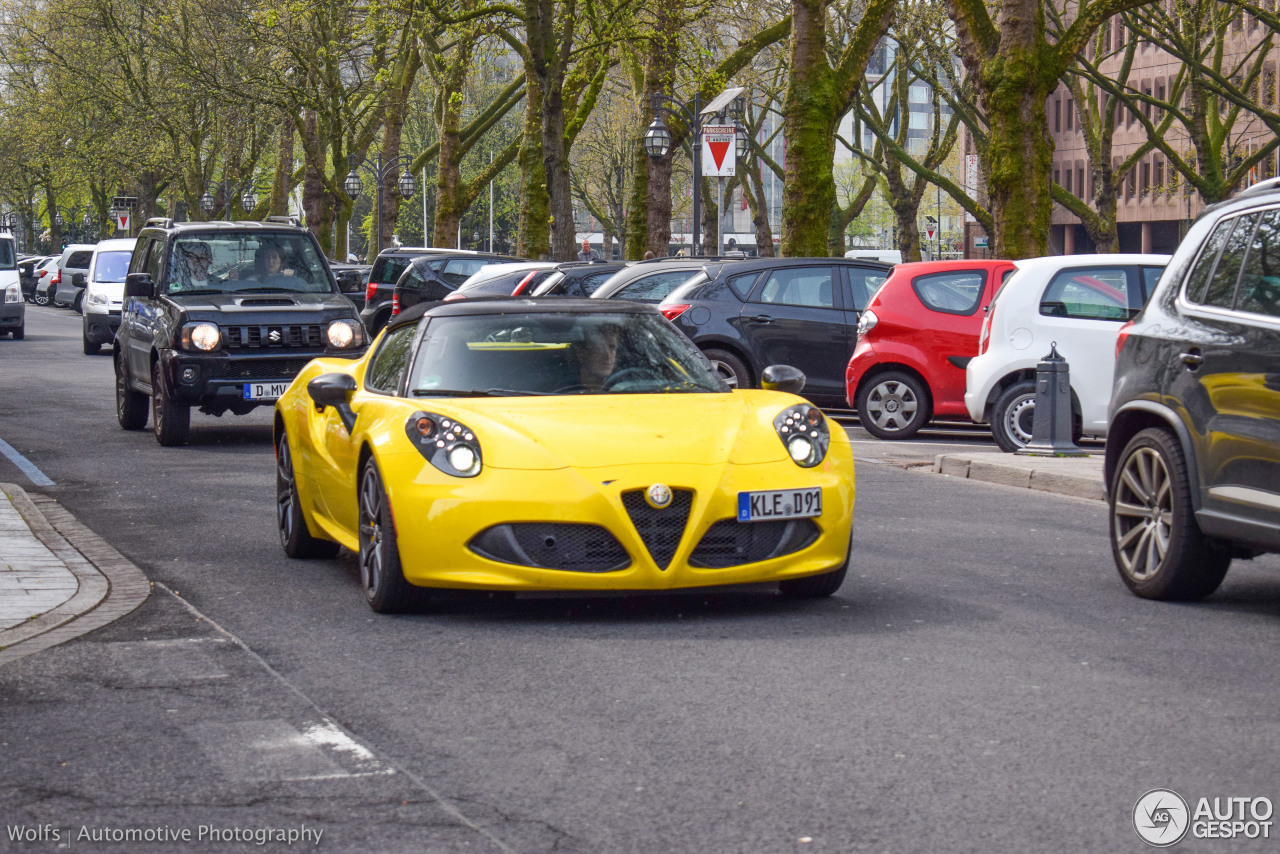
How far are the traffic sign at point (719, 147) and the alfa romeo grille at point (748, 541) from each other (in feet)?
58.2

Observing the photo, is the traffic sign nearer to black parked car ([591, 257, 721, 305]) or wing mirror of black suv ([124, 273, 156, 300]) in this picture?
black parked car ([591, 257, 721, 305])

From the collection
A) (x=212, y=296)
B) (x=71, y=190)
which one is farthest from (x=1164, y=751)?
(x=71, y=190)

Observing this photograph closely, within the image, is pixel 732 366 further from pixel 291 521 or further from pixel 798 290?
pixel 291 521

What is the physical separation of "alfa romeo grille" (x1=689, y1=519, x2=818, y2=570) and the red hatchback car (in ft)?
31.0

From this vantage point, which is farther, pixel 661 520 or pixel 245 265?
pixel 245 265

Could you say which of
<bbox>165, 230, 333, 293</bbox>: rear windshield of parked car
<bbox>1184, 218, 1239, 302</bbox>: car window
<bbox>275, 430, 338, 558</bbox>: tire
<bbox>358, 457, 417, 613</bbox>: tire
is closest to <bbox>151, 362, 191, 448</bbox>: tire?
<bbox>165, 230, 333, 293</bbox>: rear windshield of parked car

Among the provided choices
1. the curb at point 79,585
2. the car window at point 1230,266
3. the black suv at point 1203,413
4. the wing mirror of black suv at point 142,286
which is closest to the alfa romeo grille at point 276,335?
the wing mirror of black suv at point 142,286

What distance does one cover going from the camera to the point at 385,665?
21.6 feet

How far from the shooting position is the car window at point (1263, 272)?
7398mm

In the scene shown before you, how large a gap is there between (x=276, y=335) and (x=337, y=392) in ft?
25.5

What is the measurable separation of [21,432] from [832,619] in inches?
467

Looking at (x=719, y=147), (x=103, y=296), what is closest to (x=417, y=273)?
(x=103, y=296)

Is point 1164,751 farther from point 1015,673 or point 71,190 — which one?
point 71,190

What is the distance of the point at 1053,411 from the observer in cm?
1425
